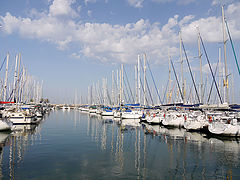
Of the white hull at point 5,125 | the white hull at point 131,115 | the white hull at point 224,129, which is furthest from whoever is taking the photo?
the white hull at point 131,115

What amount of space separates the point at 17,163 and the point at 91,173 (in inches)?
218

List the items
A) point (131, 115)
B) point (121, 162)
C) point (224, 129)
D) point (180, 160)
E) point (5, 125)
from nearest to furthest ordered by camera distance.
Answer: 1. point (121, 162)
2. point (180, 160)
3. point (224, 129)
4. point (5, 125)
5. point (131, 115)

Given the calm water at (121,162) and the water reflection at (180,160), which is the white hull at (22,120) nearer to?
the calm water at (121,162)

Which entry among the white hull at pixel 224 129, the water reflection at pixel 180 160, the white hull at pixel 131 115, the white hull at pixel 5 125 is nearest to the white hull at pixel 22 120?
the white hull at pixel 5 125

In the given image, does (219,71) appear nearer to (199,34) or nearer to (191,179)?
(199,34)

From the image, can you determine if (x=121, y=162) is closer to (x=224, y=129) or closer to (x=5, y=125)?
(x=224, y=129)

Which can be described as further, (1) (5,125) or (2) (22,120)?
(2) (22,120)

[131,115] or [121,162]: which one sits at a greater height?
[131,115]

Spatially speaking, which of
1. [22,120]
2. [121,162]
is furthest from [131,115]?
[121,162]

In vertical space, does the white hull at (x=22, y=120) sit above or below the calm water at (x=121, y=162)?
above

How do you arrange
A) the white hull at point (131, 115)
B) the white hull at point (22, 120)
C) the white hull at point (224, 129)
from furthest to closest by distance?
1. the white hull at point (131, 115)
2. the white hull at point (22, 120)
3. the white hull at point (224, 129)

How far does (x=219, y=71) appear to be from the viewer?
46.8m

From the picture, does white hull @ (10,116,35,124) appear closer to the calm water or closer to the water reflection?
the calm water

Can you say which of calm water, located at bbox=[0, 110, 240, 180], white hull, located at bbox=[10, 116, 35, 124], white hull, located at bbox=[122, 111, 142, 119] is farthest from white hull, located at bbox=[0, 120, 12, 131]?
white hull, located at bbox=[122, 111, 142, 119]
